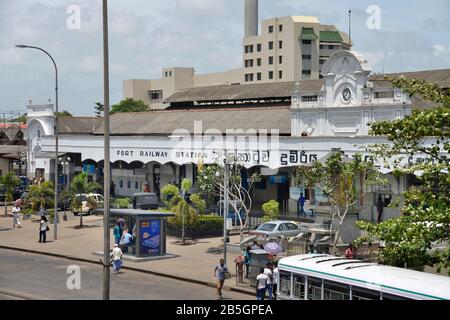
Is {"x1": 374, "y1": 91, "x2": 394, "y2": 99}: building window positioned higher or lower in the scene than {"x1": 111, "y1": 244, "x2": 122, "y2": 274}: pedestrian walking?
higher

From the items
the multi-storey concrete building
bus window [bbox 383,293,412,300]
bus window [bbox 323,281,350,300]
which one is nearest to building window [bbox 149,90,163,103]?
the multi-storey concrete building

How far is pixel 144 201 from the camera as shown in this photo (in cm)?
5306

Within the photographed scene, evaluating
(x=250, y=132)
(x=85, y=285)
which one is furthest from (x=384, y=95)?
(x=85, y=285)

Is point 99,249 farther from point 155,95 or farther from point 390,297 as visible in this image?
point 155,95

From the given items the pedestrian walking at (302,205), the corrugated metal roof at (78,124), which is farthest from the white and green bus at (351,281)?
the corrugated metal roof at (78,124)

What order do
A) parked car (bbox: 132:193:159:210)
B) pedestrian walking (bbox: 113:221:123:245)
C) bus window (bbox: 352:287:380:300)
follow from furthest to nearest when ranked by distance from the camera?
1. parked car (bbox: 132:193:159:210)
2. pedestrian walking (bbox: 113:221:123:245)
3. bus window (bbox: 352:287:380:300)

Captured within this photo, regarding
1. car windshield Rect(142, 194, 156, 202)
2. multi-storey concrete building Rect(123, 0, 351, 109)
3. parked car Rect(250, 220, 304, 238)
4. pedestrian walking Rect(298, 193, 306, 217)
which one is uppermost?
multi-storey concrete building Rect(123, 0, 351, 109)

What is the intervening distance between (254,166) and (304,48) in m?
60.1

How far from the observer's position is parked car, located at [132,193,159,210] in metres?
52.6

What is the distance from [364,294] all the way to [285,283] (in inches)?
151

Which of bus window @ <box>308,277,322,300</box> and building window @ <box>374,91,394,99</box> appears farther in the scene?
building window @ <box>374,91,394,99</box>

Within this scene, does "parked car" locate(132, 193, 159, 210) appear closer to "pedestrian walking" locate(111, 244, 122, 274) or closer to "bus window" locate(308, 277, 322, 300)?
"pedestrian walking" locate(111, 244, 122, 274)

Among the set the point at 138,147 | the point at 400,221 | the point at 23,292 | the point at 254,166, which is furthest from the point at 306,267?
the point at 138,147

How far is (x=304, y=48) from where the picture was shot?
11119cm
